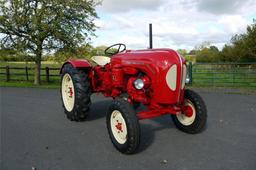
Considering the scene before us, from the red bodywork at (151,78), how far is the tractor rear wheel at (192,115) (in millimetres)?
137

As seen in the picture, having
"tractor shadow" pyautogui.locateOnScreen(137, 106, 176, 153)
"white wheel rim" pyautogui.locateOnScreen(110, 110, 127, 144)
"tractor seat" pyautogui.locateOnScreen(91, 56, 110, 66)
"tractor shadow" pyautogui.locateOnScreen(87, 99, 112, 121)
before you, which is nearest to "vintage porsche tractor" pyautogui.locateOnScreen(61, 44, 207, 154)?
"white wheel rim" pyautogui.locateOnScreen(110, 110, 127, 144)

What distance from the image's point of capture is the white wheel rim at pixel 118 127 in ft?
12.3

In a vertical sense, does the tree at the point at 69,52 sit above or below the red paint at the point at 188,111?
above

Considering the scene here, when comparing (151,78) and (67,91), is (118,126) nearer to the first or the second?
(151,78)

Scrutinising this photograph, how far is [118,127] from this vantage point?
12.7ft

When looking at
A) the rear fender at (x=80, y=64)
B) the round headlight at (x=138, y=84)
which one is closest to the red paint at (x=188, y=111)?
the round headlight at (x=138, y=84)

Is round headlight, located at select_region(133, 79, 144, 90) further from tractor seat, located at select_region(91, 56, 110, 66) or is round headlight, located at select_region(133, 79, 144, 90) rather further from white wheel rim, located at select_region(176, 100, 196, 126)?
tractor seat, located at select_region(91, 56, 110, 66)

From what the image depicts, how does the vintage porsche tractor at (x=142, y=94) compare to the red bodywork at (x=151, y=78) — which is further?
the red bodywork at (x=151, y=78)

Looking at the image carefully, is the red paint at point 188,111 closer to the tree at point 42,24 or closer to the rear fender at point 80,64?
the rear fender at point 80,64

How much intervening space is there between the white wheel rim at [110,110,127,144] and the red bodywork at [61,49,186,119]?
1.03 feet

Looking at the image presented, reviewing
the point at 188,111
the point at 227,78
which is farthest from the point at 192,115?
the point at 227,78

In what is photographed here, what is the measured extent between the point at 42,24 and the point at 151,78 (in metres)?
9.11

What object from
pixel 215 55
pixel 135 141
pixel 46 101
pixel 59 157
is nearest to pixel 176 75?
pixel 135 141

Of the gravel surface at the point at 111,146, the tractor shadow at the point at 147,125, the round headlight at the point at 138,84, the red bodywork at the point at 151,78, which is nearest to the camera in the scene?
the gravel surface at the point at 111,146
